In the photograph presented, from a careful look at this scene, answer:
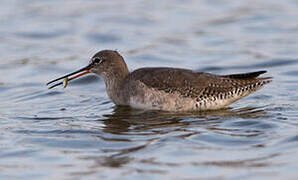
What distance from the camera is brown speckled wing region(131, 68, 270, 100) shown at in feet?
38.5

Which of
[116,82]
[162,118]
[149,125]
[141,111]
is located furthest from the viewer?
[116,82]

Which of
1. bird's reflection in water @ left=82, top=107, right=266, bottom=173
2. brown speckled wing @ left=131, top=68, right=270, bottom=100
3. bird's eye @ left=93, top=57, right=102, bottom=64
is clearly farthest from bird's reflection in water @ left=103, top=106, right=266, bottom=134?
bird's eye @ left=93, top=57, right=102, bottom=64

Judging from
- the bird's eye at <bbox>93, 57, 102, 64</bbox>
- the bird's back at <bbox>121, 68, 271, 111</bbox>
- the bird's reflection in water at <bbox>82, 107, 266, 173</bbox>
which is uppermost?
the bird's eye at <bbox>93, 57, 102, 64</bbox>

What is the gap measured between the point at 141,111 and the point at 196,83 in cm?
117

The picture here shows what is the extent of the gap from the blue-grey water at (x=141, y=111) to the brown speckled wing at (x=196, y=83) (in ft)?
1.33

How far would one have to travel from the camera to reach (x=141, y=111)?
473 inches

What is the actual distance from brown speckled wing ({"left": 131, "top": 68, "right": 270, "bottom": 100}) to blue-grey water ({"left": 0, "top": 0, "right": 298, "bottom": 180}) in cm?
41

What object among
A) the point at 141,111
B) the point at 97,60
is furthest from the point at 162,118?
the point at 97,60

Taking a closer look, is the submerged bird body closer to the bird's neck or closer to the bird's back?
the bird's back

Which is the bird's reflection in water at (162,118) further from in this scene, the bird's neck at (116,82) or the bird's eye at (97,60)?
the bird's eye at (97,60)

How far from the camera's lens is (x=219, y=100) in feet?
38.8

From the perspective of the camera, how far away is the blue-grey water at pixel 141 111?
8781 millimetres

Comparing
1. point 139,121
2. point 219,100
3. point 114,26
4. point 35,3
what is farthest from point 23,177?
point 35,3

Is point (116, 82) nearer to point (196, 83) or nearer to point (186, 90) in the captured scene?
point (186, 90)
